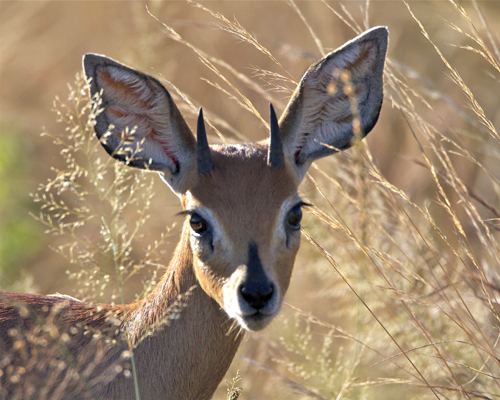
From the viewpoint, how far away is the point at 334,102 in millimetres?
3957

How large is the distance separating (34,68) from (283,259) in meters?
7.69

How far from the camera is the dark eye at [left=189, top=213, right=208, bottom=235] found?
132 inches

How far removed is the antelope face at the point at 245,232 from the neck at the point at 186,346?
18 centimetres

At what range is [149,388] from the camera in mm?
3330

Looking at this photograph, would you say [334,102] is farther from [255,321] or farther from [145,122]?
[255,321]

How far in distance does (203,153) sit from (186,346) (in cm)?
108

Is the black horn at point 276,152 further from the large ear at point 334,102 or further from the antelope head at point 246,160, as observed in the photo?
the large ear at point 334,102

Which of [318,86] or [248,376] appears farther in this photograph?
[248,376]

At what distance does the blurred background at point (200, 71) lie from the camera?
7473 mm

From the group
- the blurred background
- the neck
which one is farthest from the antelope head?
the blurred background

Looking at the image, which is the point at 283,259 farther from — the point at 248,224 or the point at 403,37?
the point at 403,37

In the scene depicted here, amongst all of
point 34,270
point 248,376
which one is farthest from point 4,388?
point 34,270

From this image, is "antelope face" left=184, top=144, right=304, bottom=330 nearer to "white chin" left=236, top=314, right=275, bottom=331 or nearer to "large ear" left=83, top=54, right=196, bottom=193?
"white chin" left=236, top=314, right=275, bottom=331

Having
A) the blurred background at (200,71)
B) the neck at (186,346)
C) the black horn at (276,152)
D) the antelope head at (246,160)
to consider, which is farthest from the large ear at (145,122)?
the blurred background at (200,71)
